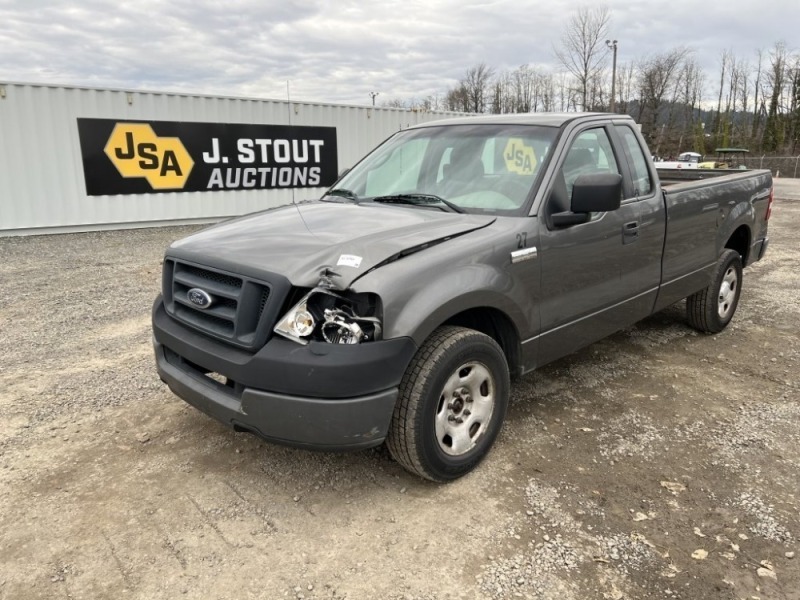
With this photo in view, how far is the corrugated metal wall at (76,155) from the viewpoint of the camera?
37.8ft

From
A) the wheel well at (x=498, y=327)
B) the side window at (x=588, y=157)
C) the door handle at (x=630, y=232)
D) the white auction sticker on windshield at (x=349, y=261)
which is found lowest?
the wheel well at (x=498, y=327)

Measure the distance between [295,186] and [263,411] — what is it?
518 inches

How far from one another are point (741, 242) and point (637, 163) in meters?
2.28

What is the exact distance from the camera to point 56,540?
2.77 m

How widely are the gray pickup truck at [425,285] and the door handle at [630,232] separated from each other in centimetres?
2

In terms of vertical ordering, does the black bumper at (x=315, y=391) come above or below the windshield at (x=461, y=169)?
below

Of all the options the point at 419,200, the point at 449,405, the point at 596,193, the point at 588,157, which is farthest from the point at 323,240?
the point at 588,157

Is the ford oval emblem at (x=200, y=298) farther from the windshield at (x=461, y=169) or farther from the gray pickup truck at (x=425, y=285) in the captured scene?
the windshield at (x=461, y=169)

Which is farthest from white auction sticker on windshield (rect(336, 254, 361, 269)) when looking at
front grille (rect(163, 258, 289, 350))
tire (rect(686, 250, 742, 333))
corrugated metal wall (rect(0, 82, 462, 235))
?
corrugated metal wall (rect(0, 82, 462, 235))

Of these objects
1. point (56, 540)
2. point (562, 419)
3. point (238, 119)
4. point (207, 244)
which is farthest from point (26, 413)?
point (238, 119)

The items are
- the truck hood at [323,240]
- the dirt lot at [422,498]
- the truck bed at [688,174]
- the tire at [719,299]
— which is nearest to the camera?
the dirt lot at [422,498]

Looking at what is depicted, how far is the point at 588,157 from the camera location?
4.03 meters

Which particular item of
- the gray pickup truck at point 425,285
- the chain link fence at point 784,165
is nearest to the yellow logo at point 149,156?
the gray pickup truck at point 425,285

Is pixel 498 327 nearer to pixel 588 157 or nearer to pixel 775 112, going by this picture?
pixel 588 157
